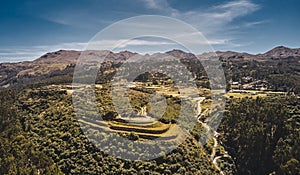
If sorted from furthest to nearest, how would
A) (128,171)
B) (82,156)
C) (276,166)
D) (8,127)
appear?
1. (8,127)
2. (276,166)
3. (82,156)
4. (128,171)

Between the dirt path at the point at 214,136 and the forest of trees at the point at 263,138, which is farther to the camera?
the dirt path at the point at 214,136

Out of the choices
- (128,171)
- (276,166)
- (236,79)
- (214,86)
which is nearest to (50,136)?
(128,171)

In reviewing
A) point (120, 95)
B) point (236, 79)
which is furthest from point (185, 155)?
point (236, 79)

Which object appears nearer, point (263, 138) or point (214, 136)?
point (263, 138)

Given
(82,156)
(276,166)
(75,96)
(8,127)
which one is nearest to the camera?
(82,156)

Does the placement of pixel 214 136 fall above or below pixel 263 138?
below

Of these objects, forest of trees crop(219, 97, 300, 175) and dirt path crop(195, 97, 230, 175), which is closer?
forest of trees crop(219, 97, 300, 175)

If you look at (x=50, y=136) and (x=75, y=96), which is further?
(x=75, y=96)

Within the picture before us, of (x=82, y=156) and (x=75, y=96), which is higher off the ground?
(x=75, y=96)

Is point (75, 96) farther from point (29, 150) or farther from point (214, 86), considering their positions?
point (214, 86)

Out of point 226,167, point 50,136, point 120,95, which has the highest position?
point 120,95
